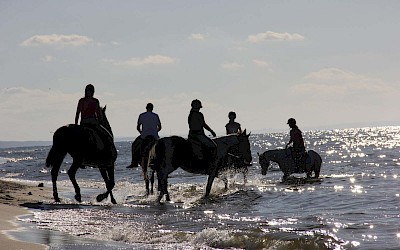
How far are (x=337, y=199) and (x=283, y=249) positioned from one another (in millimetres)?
7204

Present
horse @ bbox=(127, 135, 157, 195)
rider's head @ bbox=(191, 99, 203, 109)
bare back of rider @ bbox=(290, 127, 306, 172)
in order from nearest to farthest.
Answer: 1. rider's head @ bbox=(191, 99, 203, 109)
2. horse @ bbox=(127, 135, 157, 195)
3. bare back of rider @ bbox=(290, 127, 306, 172)

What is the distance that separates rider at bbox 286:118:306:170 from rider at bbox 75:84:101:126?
375 inches

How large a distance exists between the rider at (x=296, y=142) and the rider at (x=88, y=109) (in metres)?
9.53

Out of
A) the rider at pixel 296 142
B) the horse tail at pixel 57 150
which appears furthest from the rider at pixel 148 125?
the rider at pixel 296 142

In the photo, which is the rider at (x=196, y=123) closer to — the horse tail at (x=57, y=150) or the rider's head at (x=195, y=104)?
the rider's head at (x=195, y=104)

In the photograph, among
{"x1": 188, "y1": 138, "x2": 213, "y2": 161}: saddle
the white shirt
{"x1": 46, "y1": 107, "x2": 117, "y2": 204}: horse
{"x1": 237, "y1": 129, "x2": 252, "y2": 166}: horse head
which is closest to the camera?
{"x1": 46, "y1": 107, "x2": 117, "y2": 204}: horse

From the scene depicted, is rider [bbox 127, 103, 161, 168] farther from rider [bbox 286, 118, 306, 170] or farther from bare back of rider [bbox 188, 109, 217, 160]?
rider [bbox 286, 118, 306, 170]

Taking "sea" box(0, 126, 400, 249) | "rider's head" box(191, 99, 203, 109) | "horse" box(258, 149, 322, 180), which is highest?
"rider's head" box(191, 99, 203, 109)

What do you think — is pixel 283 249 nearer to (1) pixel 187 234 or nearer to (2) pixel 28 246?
(1) pixel 187 234

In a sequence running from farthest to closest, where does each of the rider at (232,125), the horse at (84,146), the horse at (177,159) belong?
the rider at (232,125), the horse at (177,159), the horse at (84,146)

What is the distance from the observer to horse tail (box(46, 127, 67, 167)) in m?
13.6

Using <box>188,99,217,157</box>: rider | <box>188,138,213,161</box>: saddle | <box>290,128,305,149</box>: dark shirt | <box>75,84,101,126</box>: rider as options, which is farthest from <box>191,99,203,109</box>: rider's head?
<box>290,128,305,149</box>: dark shirt

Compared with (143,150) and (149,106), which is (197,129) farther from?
(149,106)

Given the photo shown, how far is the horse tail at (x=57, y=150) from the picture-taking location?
13.6m
